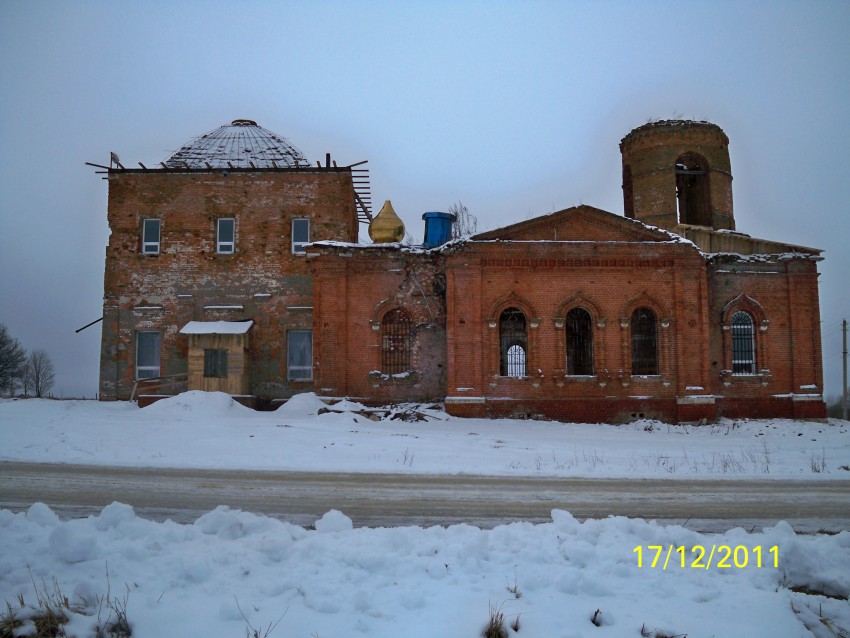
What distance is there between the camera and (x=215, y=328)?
77.9 ft

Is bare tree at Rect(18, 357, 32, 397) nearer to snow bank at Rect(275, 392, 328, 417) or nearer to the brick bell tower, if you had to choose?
snow bank at Rect(275, 392, 328, 417)

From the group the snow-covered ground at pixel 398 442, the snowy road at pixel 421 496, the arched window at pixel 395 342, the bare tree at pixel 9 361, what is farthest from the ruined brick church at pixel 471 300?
the bare tree at pixel 9 361

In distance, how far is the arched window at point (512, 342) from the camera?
21609mm

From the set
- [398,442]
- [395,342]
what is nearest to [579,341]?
[395,342]

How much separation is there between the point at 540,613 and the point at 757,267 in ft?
71.9

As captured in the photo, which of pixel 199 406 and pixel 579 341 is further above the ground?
pixel 579 341

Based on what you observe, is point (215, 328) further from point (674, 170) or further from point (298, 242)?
point (674, 170)

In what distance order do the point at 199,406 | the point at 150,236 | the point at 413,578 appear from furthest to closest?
the point at 150,236 < the point at 199,406 < the point at 413,578

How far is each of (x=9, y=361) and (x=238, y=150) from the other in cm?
2911

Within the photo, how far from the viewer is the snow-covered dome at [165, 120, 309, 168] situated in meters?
27.6
